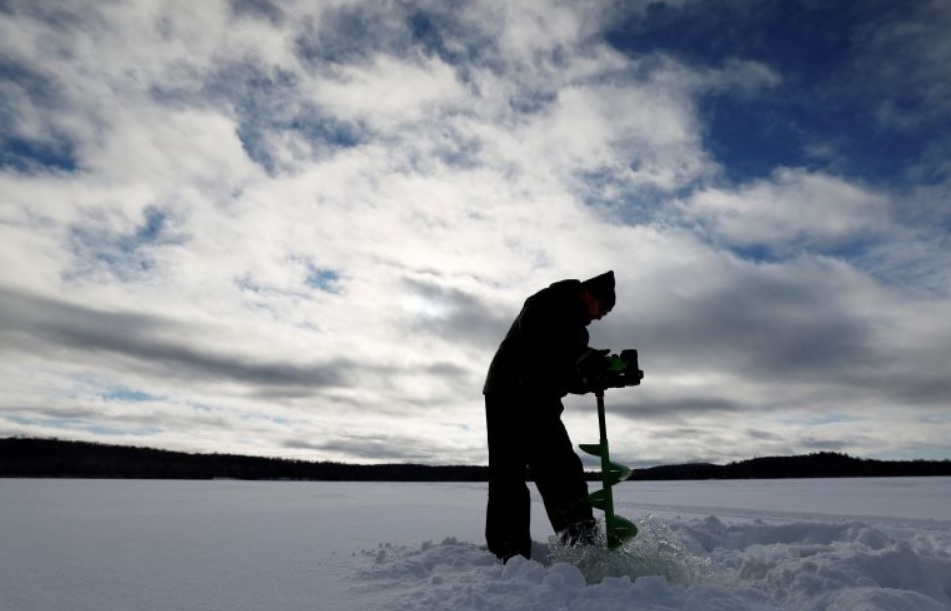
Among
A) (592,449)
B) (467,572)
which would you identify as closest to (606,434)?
(592,449)

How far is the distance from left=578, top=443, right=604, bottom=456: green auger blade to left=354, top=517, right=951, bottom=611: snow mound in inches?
22.3

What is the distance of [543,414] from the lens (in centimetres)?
396

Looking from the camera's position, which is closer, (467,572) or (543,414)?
(467,572)

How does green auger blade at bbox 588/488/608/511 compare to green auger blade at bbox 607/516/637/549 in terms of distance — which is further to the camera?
green auger blade at bbox 588/488/608/511

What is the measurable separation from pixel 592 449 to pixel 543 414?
1.25 feet

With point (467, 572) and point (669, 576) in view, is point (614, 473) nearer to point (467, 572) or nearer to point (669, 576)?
point (669, 576)

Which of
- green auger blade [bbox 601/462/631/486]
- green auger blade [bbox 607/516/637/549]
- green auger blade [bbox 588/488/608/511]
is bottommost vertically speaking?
green auger blade [bbox 607/516/637/549]

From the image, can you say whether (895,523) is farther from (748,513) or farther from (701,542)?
(701,542)

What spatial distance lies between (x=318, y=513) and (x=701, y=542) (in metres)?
4.90

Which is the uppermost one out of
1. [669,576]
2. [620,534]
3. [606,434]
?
[606,434]

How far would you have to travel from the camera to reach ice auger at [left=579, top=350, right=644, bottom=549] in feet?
11.9

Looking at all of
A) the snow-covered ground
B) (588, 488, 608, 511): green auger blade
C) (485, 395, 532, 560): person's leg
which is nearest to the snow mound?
the snow-covered ground

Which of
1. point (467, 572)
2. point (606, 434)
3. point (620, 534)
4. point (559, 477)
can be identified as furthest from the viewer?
point (559, 477)

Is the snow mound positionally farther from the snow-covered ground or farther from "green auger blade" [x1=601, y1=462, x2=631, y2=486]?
"green auger blade" [x1=601, y1=462, x2=631, y2=486]
